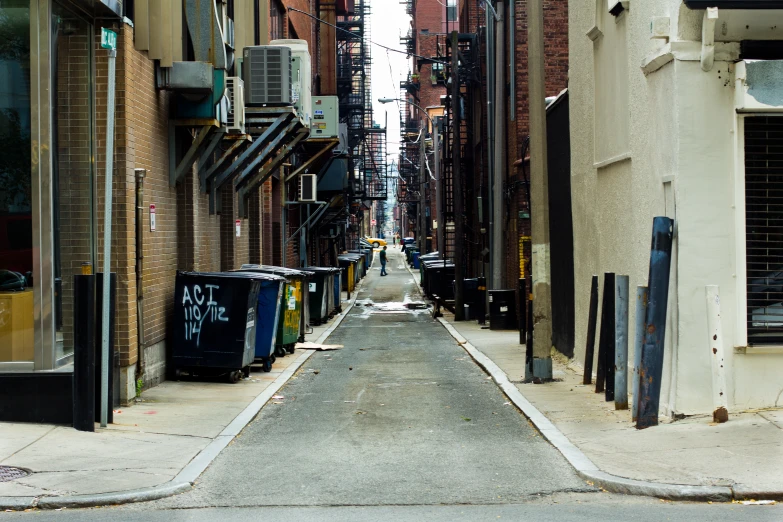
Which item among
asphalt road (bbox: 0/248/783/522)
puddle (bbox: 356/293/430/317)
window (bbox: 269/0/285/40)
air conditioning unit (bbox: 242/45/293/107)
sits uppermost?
window (bbox: 269/0/285/40)

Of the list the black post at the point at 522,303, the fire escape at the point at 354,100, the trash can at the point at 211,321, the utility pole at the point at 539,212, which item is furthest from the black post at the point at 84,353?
the fire escape at the point at 354,100

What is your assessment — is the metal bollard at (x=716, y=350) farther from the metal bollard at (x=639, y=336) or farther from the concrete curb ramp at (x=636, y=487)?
the concrete curb ramp at (x=636, y=487)

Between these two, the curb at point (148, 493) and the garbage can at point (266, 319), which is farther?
the garbage can at point (266, 319)

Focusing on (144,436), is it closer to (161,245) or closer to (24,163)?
(24,163)

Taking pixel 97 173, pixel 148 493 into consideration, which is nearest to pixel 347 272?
pixel 97 173

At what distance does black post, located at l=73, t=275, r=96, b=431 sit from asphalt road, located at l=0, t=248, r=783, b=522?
1541 mm

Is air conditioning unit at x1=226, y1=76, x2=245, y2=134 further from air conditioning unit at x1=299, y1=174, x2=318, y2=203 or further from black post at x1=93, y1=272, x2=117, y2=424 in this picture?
air conditioning unit at x1=299, y1=174, x2=318, y2=203

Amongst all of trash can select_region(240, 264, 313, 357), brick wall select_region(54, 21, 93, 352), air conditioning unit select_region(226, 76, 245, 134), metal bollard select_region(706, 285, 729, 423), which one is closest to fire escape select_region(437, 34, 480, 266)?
trash can select_region(240, 264, 313, 357)

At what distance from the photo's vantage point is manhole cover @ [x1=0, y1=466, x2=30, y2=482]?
25.9 feet

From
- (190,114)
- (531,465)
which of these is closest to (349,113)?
(190,114)

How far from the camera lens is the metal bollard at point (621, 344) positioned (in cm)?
1130

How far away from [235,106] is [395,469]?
972 centimetres

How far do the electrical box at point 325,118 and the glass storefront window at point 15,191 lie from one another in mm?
21875

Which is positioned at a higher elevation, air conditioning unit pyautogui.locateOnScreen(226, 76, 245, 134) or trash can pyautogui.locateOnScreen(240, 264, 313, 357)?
air conditioning unit pyautogui.locateOnScreen(226, 76, 245, 134)
